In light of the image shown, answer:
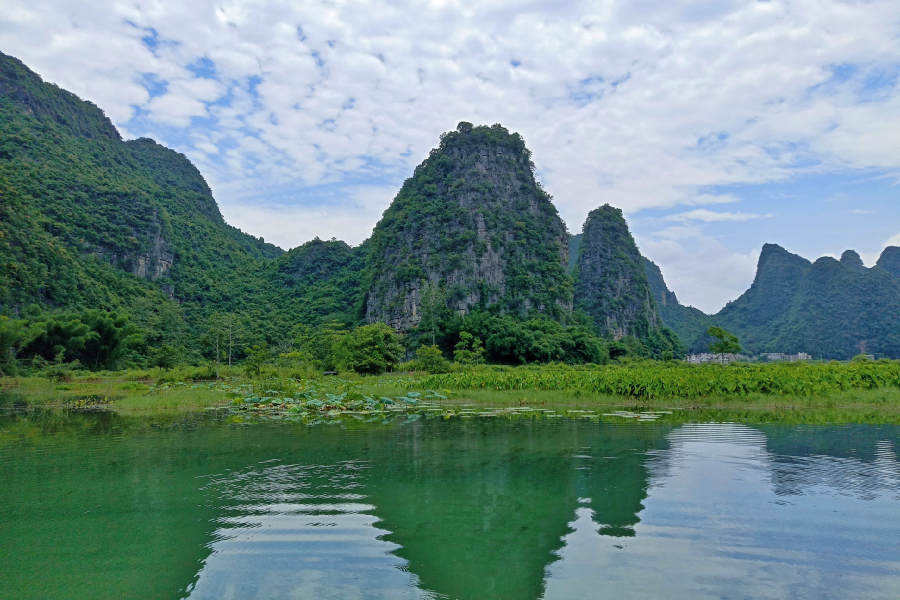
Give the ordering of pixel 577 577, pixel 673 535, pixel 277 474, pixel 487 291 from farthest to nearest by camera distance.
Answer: pixel 487 291 < pixel 277 474 < pixel 673 535 < pixel 577 577

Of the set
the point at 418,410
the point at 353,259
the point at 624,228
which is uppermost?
the point at 624,228

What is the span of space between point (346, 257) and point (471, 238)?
28392 mm

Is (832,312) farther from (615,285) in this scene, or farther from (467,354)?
(467,354)

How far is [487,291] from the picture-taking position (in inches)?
2368

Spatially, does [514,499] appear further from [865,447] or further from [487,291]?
[487,291]

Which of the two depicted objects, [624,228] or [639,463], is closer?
[639,463]

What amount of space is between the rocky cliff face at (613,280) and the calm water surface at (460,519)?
74440mm

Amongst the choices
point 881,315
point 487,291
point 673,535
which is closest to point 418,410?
point 673,535

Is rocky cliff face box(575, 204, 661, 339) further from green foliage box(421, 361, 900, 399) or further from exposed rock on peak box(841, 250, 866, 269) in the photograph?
green foliage box(421, 361, 900, 399)

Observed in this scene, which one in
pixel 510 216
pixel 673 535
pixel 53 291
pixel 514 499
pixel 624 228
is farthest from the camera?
pixel 624 228

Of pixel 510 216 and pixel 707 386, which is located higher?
pixel 510 216

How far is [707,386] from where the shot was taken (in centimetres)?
1437

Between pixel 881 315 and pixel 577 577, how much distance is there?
98085 mm

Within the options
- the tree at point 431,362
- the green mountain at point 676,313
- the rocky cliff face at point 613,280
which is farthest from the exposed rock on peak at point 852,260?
the tree at point 431,362
